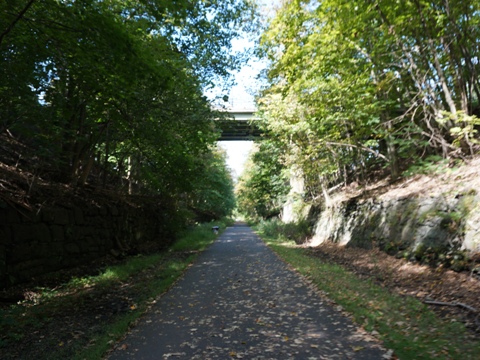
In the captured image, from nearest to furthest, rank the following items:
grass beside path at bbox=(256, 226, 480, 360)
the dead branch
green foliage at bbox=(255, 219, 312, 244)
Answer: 1. grass beside path at bbox=(256, 226, 480, 360)
2. the dead branch
3. green foliage at bbox=(255, 219, 312, 244)

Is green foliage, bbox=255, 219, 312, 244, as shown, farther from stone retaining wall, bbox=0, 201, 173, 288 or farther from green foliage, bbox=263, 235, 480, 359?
green foliage, bbox=263, 235, 480, 359

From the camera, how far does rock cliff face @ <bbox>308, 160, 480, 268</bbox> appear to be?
7.37 metres

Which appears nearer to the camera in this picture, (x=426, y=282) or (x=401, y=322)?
(x=401, y=322)

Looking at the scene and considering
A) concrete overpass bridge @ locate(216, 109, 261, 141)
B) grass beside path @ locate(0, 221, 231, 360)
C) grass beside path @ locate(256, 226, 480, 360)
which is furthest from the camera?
concrete overpass bridge @ locate(216, 109, 261, 141)

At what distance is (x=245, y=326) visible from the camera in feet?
17.7

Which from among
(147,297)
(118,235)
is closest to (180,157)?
(118,235)

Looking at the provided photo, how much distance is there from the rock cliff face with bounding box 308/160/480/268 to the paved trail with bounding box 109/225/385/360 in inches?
125

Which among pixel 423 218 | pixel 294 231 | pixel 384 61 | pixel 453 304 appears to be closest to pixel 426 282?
pixel 453 304

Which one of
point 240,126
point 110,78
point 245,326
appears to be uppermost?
point 240,126

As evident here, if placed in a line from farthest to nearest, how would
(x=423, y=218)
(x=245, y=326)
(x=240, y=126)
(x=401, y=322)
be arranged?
(x=240, y=126) → (x=423, y=218) → (x=245, y=326) → (x=401, y=322)

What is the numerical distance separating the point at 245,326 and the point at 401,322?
2.37 m

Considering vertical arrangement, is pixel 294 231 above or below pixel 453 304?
below

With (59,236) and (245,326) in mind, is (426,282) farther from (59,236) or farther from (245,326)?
(59,236)

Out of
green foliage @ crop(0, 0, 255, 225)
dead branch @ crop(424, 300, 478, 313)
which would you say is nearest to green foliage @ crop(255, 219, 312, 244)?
green foliage @ crop(0, 0, 255, 225)
